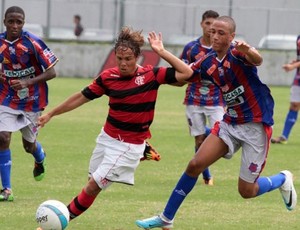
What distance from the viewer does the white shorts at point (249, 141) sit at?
30.4ft

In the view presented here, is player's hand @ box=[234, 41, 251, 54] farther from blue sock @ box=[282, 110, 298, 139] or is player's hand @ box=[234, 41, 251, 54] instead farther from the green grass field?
blue sock @ box=[282, 110, 298, 139]

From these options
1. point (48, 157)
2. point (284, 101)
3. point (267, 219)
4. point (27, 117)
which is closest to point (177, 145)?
point (48, 157)

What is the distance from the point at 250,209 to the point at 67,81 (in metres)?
20.8

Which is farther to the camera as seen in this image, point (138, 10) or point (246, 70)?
point (138, 10)

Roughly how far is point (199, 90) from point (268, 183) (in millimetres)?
3071

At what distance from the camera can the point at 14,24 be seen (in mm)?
10758

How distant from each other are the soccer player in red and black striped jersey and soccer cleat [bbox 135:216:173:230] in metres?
0.42

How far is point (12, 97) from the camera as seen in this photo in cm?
1105

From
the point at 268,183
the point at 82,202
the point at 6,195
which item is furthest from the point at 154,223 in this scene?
the point at 6,195

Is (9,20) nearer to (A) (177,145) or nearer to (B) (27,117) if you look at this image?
(B) (27,117)

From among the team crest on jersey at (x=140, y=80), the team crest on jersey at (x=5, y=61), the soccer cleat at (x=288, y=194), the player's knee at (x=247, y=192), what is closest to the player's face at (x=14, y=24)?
the team crest on jersey at (x=5, y=61)

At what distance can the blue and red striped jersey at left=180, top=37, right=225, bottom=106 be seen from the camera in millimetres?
12336

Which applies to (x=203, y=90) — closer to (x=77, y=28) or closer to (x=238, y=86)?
(x=238, y=86)

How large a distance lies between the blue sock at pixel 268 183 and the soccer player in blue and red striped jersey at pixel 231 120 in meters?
0.15
